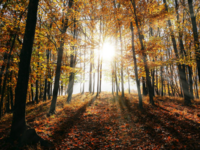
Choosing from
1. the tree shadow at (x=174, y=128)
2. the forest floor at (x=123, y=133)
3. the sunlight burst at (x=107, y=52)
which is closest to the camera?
the tree shadow at (x=174, y=128)

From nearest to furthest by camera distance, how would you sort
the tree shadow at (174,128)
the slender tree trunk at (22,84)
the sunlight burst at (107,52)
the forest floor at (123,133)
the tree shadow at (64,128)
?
1. the slender tree trunk at (22,84)
2. the tree shadow at (174,128)
3. the forest floor at (123,133)
4. the tree shadow at (64,128)
5. the sunlight burst at (107,52)

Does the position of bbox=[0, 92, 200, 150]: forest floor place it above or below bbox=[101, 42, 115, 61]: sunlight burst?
below

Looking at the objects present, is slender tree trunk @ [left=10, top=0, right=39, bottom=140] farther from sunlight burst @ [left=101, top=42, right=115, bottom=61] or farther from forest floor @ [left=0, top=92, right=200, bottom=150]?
sunlight burst @ [left=101, top=42, right=115, bottom=61]

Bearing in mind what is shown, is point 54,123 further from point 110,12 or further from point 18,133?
point 110,12

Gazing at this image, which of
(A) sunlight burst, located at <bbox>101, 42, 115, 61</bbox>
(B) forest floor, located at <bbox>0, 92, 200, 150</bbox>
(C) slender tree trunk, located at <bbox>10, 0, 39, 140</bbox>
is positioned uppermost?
(A) sunlight burst, located at <bbox>101, 42, 115, 61</bbox>

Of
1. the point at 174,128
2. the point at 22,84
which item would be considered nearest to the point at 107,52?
the point at 174,128

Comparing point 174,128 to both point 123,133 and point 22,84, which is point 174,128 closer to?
point 123,133

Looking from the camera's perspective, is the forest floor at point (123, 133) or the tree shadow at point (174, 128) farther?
the forest floor at point (123, 133)

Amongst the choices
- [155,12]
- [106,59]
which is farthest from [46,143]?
[106,59]

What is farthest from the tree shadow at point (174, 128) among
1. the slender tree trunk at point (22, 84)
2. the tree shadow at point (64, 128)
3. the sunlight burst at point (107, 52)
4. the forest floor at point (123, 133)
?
the sunlight burst at point (107, 52)

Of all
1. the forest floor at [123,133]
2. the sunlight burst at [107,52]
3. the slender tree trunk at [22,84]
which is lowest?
→ the forest floor at [123,133]

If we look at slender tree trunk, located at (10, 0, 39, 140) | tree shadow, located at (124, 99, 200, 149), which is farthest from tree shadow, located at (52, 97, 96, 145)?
tree shadow, located at (124, 99, 200, 149)

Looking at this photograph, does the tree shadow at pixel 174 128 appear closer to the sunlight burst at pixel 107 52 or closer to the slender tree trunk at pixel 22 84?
the slender tree trunk at pixel 22 84

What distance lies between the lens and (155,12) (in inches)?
444
